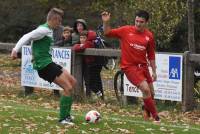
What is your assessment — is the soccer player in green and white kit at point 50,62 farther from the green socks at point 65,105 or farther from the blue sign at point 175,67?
the blue sign at point 175,67

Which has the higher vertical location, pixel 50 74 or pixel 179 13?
pixel 179 13

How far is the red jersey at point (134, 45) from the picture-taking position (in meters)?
11.7

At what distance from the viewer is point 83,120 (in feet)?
37.6

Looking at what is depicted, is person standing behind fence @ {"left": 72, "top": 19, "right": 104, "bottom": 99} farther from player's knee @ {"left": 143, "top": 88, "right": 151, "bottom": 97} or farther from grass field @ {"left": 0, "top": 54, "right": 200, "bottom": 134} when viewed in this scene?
player's knee @ {"left": 143, "top": 88, "right": 151, "bottom": 97}

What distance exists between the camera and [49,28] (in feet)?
34.8

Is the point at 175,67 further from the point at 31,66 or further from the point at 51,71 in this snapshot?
the point at 31,66

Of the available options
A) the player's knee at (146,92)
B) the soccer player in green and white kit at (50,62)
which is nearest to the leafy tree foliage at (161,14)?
the player's knee at (146,92)

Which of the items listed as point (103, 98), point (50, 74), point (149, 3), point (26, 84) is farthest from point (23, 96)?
point (149, 3)

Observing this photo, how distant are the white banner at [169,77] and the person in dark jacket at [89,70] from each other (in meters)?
1.94

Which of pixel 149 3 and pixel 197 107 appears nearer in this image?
pixel 197 107

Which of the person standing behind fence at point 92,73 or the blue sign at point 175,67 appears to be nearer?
the blue sign at point 175,67

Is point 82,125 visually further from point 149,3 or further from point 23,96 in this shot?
point 149,3

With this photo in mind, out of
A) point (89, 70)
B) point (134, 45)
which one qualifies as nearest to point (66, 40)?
point (89, 70)

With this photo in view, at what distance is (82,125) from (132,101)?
449 cm
